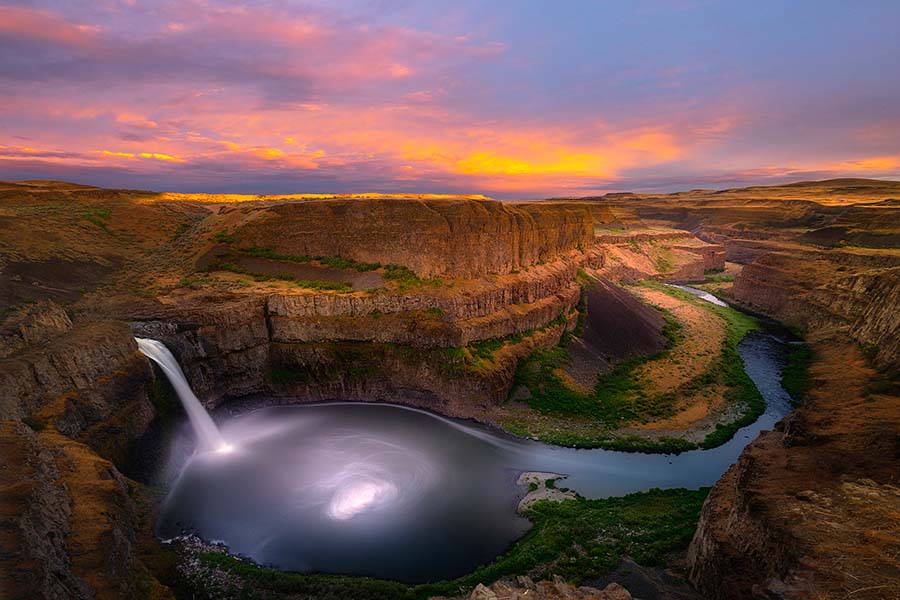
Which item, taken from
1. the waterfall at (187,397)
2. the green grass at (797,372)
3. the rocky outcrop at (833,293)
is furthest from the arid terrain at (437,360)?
the waterfall at (187,397)

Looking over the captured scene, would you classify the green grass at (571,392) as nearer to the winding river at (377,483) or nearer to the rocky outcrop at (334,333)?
the rocky outcrop at (334,333)

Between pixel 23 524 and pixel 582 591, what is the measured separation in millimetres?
16621

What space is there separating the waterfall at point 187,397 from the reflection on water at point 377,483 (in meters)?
1.03

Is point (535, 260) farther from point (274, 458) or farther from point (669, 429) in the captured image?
point (274, 458)

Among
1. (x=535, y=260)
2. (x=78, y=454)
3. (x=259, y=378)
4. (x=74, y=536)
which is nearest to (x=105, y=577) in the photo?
Answer: (x=74, y=536)

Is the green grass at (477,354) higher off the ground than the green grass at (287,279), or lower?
lower

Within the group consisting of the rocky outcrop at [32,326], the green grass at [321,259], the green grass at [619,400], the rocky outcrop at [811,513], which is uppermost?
the green grass at [321,259]

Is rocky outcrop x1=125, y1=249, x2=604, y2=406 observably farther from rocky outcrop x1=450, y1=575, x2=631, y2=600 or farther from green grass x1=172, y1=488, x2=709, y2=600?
rocky outcrop x1=450, y1=575, x2=631, y2=600

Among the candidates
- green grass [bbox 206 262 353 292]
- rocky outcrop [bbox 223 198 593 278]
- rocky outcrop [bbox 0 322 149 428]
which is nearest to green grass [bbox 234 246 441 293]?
rocky outcrop [bbox 223 198 593 278]

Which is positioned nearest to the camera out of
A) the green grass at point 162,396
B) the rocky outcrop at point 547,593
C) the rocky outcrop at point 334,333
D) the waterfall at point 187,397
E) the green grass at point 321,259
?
the rocky outcrop at point 547,593

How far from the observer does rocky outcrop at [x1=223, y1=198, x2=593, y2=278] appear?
3931 centimetres

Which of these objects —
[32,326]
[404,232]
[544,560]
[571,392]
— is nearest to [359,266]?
[404,232]

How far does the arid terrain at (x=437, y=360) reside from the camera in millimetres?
13594

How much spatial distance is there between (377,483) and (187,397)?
14.0 metres
